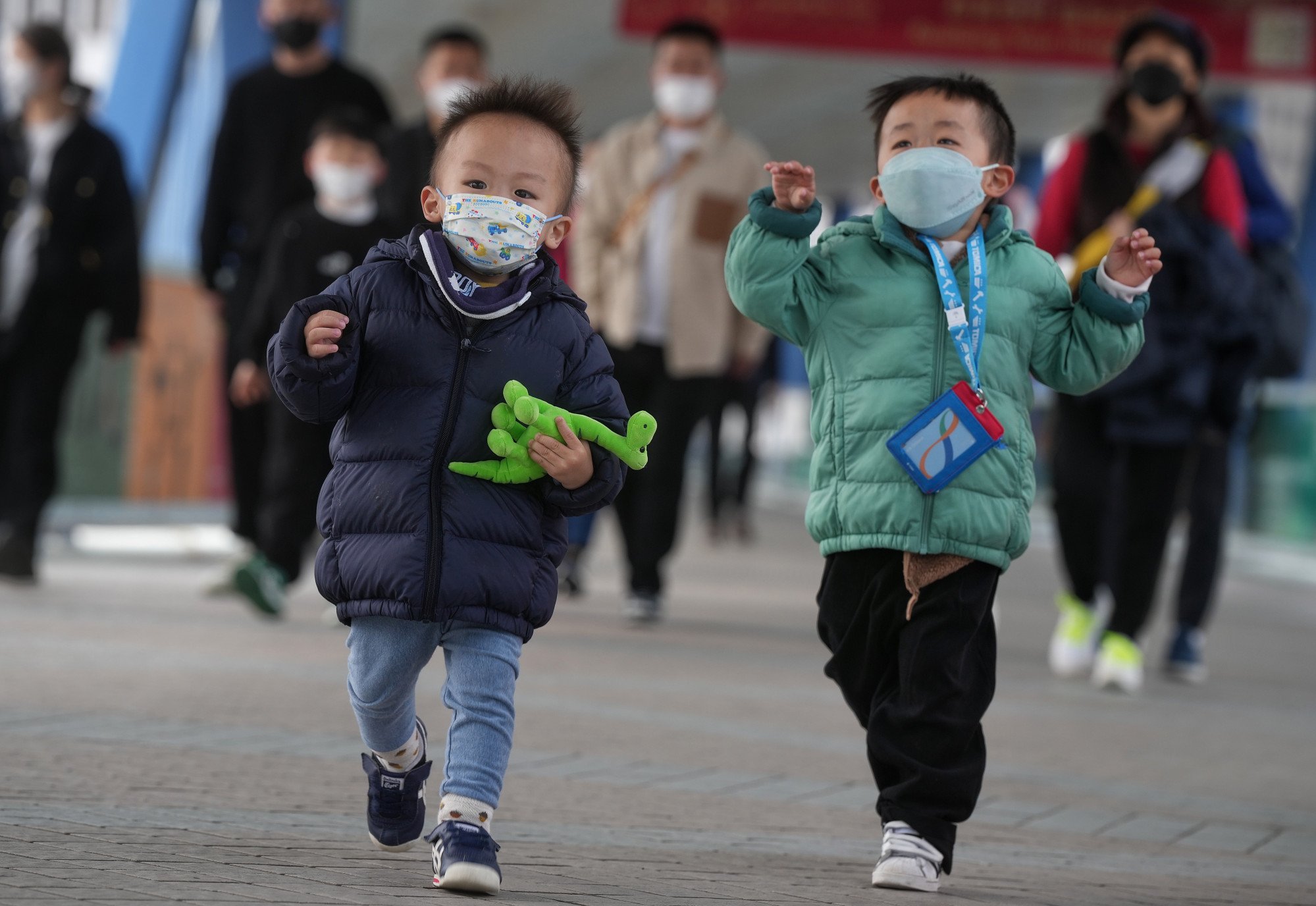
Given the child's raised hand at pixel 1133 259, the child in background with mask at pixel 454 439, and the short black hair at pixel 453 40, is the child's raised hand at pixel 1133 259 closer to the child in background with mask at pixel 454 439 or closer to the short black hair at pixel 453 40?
the child in background with mask at pixel 454 439

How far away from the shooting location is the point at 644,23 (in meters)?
13.5

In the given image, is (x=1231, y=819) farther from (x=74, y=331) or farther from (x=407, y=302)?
(x=74, y=331)

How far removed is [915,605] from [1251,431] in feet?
16.0

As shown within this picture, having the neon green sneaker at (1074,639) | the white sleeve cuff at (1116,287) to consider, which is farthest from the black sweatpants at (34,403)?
the white sleeve cuff at (1116,287)

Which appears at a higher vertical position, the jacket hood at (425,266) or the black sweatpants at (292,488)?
the jacket hood at (425,266)

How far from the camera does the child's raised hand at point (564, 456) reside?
3.23 m

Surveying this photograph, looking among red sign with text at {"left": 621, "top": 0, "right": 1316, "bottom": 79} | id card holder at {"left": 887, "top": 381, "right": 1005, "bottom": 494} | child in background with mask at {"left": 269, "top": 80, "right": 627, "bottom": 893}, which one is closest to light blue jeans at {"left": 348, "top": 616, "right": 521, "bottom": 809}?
child in background with mask at {"left": 269, "top": 80, "right": 627, "bottom": 893}

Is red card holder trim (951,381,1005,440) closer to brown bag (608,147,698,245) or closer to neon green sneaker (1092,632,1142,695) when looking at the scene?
neon green sneaker (1092,632,1142,695)

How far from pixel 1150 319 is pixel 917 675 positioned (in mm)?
3607

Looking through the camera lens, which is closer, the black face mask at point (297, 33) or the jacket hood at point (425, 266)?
the jacket hood at point (425, 266)

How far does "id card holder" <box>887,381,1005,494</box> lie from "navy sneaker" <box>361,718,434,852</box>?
3.45 feet

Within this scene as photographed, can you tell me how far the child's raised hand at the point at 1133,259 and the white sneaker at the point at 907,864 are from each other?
108 centimetres

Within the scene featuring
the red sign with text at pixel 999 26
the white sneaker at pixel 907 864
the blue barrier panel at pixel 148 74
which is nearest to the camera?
the white sneaker at pixel 907 864

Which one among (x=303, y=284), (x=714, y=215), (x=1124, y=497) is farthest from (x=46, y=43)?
(x=1124, y=497)
